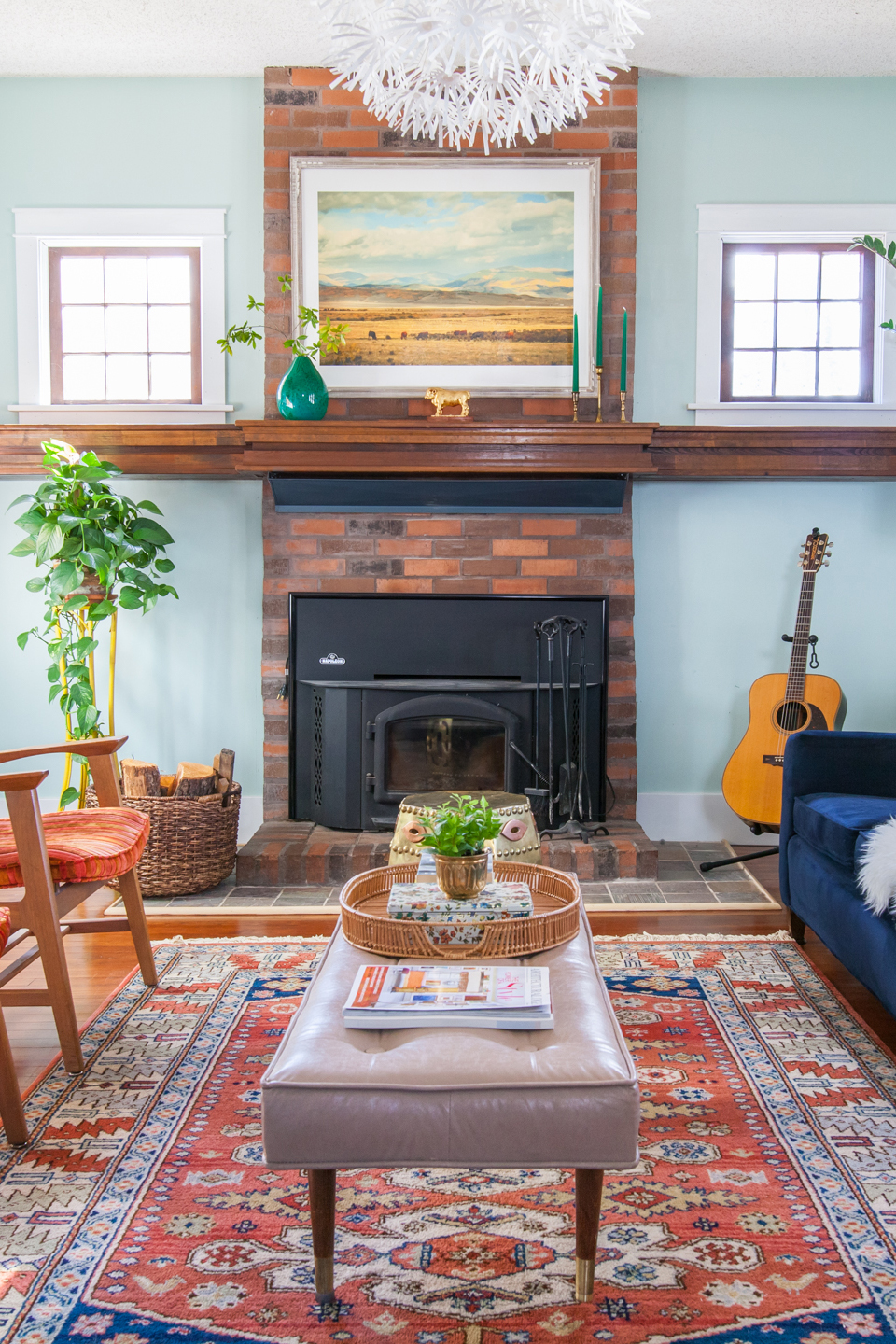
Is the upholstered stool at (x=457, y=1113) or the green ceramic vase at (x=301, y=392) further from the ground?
Result: the green ceramic vase at (x=301, y=392)

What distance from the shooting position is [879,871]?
6.83 ft

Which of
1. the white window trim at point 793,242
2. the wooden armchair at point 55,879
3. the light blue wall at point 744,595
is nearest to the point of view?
the wooden armchair at point 55,879

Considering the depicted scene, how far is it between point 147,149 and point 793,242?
255 cm

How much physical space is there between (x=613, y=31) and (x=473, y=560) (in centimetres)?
214

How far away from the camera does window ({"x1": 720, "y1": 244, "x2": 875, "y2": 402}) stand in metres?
3.90

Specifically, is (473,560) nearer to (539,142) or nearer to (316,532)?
(316,532)

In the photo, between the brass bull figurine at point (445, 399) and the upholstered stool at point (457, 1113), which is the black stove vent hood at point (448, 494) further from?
the upholstered stool at point (457, 1113)

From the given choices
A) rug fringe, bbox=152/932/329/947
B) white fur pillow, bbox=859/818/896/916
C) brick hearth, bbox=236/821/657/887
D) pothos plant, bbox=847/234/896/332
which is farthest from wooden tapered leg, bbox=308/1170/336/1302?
pothos plant, bbox=847/234/896/332

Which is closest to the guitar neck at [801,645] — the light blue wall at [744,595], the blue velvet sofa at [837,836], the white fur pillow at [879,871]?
the light blue wall at [744,595]

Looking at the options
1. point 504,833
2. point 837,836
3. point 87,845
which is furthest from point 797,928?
point 87,845

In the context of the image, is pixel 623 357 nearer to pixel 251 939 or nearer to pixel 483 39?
pixel 483 39

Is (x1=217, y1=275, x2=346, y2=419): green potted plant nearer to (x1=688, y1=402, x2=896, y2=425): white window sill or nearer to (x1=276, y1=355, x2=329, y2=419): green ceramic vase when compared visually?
(x1=276, y1=355, x2=329, y2=419): green ceramic vase

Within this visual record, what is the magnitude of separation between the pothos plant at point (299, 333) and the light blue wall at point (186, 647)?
55 centimetres

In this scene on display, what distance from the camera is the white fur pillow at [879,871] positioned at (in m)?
2.05
